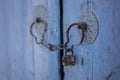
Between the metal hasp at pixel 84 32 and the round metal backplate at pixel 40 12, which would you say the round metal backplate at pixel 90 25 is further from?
the round metal backplate at pixel 40 12

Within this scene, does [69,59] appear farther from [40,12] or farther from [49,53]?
[40,12]

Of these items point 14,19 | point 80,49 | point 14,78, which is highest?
point 14,19

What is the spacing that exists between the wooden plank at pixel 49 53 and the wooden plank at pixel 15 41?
1.6 inches

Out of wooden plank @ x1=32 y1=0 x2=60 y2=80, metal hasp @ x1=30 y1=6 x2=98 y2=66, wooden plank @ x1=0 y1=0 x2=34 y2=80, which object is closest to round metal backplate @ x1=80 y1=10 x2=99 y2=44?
metal hasp @ x1=30 y1=6 x2=98 y2=66

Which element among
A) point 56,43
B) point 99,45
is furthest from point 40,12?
point 99,45

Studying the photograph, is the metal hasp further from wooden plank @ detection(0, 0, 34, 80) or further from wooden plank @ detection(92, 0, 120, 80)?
wooden plank @ detection(0, 0, 34, 80)

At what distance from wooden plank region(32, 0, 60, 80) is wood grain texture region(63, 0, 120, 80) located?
47mm

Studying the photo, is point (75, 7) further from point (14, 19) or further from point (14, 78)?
point (14, 78)

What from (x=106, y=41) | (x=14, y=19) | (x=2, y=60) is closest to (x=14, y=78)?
(x=2, y=60)

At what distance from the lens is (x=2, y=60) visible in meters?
1.46

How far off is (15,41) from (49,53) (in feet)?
0.69

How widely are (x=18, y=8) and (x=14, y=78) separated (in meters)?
0.34

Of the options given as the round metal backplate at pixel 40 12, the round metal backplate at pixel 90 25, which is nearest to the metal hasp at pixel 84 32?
the round metal backplate at pixel 90 25

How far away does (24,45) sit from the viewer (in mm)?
1370
